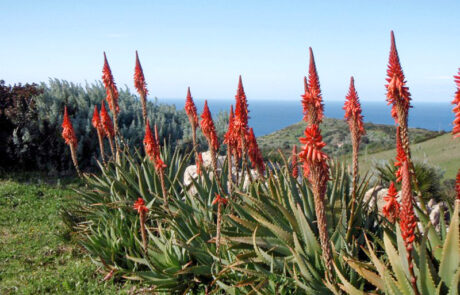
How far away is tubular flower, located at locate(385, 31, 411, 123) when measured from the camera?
273cm

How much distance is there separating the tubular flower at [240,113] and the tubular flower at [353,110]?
3.25ft

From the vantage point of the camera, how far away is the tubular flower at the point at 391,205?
292 centimetres

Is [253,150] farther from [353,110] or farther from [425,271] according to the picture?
[425,271]

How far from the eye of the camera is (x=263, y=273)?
324 centimetres

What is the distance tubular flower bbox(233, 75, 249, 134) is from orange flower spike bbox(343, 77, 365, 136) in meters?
0.99

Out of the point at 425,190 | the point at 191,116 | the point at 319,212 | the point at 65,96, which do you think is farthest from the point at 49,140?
the point at 319,212

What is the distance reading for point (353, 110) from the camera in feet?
11.1

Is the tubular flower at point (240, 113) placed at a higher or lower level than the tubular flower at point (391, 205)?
higher

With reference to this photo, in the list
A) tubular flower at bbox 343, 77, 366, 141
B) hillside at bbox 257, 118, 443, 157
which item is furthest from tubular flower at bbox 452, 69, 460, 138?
hillside at bbox 257, 118, 443, 157

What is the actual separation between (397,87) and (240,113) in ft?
5.30

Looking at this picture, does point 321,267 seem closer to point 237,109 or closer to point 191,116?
point 237,109

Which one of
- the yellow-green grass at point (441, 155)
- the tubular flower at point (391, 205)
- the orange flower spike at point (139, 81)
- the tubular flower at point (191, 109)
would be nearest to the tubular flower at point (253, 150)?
the tubular flower at point (191, 109)

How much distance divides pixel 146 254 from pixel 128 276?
63 cm

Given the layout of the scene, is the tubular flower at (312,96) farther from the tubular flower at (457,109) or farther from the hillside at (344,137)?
the hillside at (344,137)
